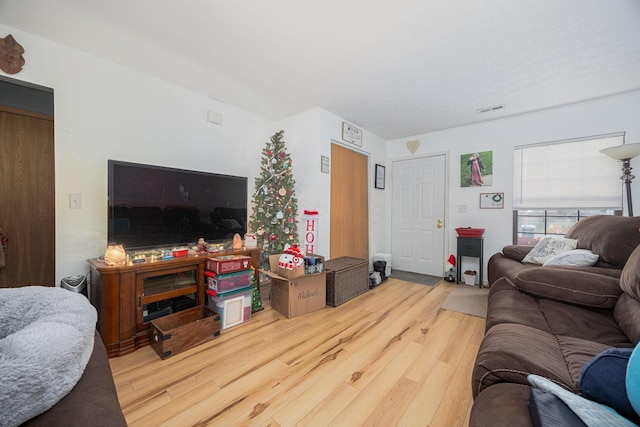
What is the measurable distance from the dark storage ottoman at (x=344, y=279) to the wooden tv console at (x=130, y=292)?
1.33 m

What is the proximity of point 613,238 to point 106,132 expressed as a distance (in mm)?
4274

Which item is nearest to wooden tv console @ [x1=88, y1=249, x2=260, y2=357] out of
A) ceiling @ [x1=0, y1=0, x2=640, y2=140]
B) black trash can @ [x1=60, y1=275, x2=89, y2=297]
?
black trash can @ [x1=60, y1=275, x2=89, y2=297]

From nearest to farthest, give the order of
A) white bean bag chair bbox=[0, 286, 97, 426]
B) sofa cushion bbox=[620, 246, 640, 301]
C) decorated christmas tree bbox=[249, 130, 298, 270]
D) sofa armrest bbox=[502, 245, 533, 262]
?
white bean bag chair bbox=[0, 286, 97, 426] < sofa cushion bbox=[620, 246, 640, 301] < sofa armrest bbox=[502, 245, 533, 262] < decorated christmas tree bbox=[249, 130, 298, 270]

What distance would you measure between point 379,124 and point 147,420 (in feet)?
A: 12.9

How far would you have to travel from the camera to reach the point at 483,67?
227cm

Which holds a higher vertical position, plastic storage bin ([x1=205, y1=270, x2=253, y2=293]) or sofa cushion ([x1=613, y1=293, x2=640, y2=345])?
sofa cushion ([x1=613, y1=293, x2=640, y2=345])

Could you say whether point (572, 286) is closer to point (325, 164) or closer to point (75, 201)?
point (325, 164)

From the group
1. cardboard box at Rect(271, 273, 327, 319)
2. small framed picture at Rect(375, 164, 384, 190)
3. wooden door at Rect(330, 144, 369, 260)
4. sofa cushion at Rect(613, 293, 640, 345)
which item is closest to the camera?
sofa cushion at Rect(613, 293, 640, 345)

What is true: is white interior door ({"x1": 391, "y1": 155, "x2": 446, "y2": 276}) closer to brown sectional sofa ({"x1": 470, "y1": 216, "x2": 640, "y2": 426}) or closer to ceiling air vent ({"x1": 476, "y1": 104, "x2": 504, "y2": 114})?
ceiling air vent ({"x1": 476, "y1": 104, "x2": 504, "y2": 114})

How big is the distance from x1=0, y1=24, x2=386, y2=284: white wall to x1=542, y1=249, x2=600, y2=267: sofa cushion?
2.37 metres

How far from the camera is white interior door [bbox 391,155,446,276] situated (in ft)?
13.1

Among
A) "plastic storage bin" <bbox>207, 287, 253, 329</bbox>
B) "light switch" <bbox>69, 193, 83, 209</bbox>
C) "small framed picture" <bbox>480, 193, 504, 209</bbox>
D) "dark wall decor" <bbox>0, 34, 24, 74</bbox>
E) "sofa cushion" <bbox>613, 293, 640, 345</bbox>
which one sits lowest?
"plastic storage bin" <bbox>207, 287, 253, 329</bbox>

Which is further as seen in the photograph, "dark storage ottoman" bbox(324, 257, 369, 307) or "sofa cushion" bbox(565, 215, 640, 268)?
"dark storage ottoman" bbox(324, 257, 369, 307)

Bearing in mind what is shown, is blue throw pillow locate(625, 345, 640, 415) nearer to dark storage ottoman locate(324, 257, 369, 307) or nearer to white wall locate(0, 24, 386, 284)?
dark storage ottoman locate(324, 257, 369, 307)
